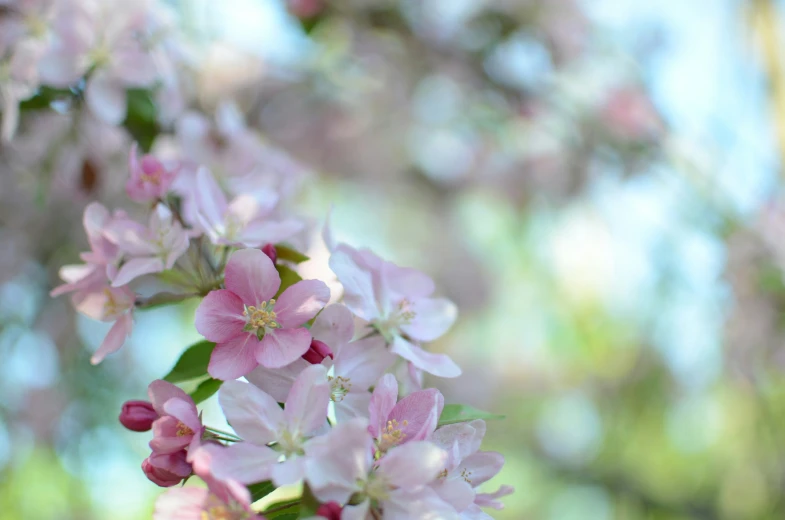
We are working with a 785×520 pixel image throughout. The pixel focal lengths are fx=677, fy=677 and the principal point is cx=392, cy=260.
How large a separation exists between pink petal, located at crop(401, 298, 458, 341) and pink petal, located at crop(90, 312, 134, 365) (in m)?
0.26

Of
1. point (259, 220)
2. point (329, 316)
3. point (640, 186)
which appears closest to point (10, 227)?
point (259, 220)

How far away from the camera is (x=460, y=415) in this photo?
591 millimetres

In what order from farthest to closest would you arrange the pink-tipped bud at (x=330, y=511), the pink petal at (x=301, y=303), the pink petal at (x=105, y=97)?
the pink petal at (x=105, y=97) → the pink petal at (x=301, y=303) → the pink-tipped bud at (x=330, y=511)

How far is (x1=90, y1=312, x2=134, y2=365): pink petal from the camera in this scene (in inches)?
25.2

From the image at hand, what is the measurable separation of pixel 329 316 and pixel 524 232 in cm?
229

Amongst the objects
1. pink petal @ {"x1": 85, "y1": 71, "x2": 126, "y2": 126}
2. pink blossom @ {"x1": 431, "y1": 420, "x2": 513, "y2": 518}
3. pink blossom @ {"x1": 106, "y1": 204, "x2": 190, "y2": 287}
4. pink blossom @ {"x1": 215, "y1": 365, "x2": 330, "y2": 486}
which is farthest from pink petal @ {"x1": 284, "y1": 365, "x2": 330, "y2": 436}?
pink petal @ {"x1": 85, "y1": 71, "x2": 126, "y2": 126}

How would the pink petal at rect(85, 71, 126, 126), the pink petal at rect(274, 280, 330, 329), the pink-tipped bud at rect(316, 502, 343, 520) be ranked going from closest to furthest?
Result: the pink-tipped bud at rect(316, 502, 343, 520)
the pink petal at rect(274, 280, 330, 329)
the pink petal at rect(85, 71, 126, 126)

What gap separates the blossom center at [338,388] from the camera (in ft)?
1.88

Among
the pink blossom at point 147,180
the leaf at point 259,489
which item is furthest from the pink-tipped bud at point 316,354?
the pink blossom at point 147,180

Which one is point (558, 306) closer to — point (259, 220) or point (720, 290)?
point (720, 290)

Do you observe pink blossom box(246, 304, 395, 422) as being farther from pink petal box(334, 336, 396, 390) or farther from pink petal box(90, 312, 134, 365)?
pink petal box(90, 312, 134, 365)

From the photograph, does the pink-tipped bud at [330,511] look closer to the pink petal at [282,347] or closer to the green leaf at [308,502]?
the green leaf at [308,502]

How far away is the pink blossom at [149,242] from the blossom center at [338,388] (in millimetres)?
193

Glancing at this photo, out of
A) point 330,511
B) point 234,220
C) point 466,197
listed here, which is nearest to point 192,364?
point 234,220
